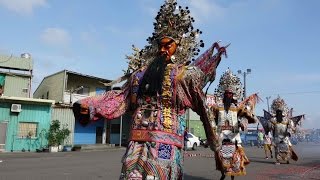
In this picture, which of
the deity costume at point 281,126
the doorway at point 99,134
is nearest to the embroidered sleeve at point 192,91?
the deity costume at point 281,126

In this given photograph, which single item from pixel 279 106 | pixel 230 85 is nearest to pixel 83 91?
pixel 279 106

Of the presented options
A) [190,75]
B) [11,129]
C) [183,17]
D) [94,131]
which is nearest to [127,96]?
[190,75]

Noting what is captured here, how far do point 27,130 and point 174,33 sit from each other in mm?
24193

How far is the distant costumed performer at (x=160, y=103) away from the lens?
3989 mm

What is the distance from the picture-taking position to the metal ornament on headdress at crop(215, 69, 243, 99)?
33.0ft

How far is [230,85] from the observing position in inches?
396

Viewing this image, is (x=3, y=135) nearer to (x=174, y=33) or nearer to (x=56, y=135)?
(x=56, y=135)

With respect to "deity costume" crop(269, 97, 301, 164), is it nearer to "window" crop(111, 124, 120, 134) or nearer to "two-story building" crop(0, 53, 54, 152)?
"two-story building" crop(0, 53, 54, 152)

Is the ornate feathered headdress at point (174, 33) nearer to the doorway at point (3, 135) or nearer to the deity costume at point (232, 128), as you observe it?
the deity costume at point (232, 128)

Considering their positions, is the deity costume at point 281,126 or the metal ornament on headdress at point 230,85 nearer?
the metal ornament on headdress at point 230,85

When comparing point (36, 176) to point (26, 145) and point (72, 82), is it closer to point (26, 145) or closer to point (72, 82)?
point (26, 145)

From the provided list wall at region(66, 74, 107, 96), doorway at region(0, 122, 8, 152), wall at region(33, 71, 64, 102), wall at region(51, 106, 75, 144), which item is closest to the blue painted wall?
wall at region(51, 106, 75, 144)

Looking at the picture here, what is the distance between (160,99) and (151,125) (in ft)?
0.99

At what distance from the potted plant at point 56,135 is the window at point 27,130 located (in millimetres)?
1094
